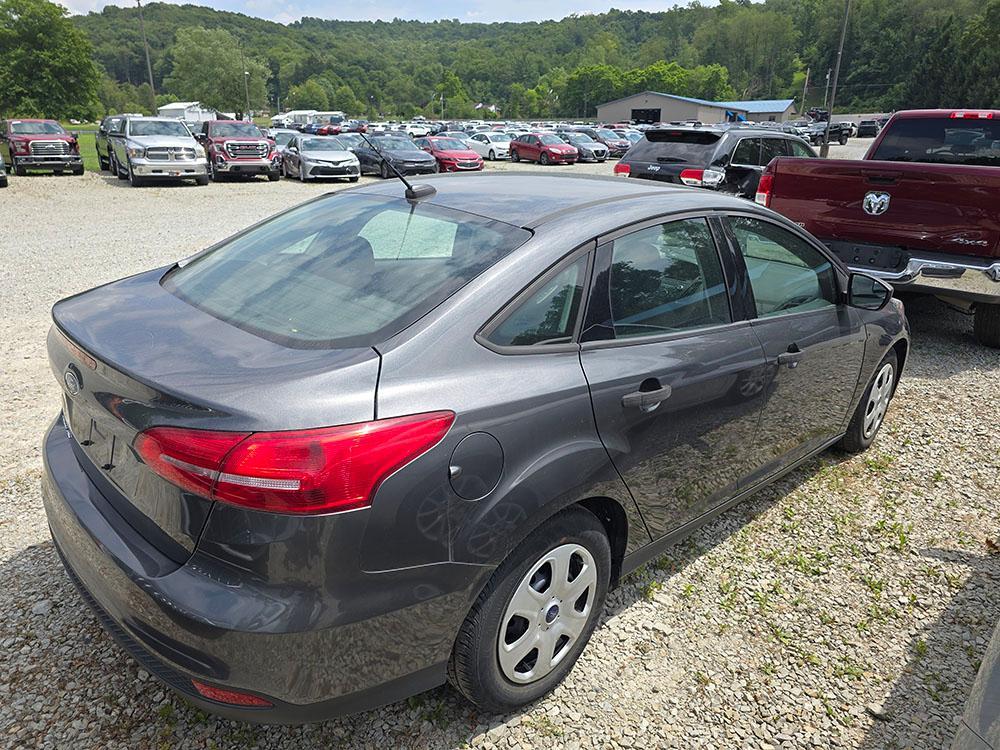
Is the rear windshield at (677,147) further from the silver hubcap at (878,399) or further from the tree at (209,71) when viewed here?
the tree at (209,71)

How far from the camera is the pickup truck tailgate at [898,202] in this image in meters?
5.54

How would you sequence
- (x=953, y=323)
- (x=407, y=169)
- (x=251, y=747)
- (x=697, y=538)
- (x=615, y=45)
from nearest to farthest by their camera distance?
1. (x=251, y=747)
2. (x=697, y=538)
3. (x=953, y=323)
4. (x=407, y=169)
5. (x=615, y=45)

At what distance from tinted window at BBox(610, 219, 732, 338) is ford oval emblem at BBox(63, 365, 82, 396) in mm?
1753

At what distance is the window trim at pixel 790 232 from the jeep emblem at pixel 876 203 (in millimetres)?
2925

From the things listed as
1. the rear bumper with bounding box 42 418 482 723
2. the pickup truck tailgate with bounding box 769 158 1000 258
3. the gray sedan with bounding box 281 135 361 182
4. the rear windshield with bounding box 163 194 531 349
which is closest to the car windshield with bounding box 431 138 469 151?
the gray sedan with bounding box 281 135 361 182

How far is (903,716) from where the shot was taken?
2516mm

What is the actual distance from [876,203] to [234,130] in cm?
2226

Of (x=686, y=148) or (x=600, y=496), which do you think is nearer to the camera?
(x=600, y=496)

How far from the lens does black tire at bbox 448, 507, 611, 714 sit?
2.11 m

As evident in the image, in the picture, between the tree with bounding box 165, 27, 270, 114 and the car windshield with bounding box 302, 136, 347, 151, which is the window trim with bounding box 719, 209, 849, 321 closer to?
the car windshield with bounding box 302, 136, 347, 151

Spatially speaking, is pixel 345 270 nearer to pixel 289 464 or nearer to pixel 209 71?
pixel 289 464

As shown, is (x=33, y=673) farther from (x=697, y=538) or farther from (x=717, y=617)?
(x=697, y=538)

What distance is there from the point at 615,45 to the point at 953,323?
188455mm

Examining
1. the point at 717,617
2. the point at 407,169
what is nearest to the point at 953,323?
the point at 717,617
